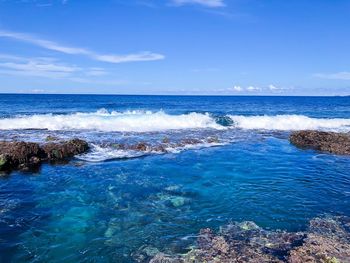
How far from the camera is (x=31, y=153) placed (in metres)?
15.7

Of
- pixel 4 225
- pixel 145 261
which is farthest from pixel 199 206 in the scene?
pixel 4 225

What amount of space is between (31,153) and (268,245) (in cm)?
1173

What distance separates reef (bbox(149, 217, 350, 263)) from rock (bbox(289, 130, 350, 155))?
11546 millimetres

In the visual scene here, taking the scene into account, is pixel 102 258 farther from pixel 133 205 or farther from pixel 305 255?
pixel 305 255

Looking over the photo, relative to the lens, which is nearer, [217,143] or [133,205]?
[133,205]

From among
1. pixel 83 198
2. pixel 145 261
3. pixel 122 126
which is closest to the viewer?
pixel 145 261

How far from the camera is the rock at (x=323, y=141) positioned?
64.0ft

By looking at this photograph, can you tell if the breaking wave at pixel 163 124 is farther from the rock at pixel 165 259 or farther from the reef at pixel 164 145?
the rock at pixel 165 259

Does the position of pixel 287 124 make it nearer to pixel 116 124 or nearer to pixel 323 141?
pixel 323 141

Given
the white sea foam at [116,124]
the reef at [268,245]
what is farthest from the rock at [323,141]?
the reef at [268,245]

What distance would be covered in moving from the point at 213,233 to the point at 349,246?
2950 millimetres

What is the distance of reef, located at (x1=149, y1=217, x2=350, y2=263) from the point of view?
712 centimetres

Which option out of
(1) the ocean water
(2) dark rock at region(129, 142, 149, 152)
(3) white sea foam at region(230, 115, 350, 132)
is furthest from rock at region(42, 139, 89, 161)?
(3) white sea foam at region(230, 115, 350, 132)

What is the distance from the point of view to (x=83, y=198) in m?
11.0
